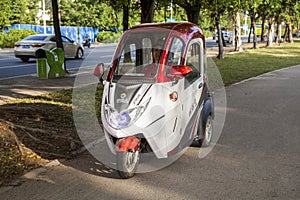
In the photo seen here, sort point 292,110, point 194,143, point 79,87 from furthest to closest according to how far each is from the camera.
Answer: point 79,87 → point 292,110 → point 194,143

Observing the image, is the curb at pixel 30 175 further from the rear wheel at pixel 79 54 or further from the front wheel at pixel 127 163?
the rear wheel at pixel 79 54

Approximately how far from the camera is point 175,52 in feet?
19.1

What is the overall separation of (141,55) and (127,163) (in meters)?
1.55

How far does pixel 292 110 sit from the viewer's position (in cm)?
1008

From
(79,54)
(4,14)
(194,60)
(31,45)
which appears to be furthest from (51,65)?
(4,14)

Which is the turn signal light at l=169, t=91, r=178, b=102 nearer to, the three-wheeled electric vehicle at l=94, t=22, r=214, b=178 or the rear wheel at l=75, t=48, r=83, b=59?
the three-wheeled electric vehicle at l=94, t=22, r=214, b=178

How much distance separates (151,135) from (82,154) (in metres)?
1.69

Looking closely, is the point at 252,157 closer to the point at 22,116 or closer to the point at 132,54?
the point at 132,54

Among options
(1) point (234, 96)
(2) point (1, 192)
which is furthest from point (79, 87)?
(2) point (1, 192)

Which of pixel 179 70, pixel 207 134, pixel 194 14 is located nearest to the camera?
pixel 179 70

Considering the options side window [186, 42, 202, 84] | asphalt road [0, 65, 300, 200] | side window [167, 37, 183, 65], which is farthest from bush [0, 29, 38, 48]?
side window [167, 37, 183, 65]

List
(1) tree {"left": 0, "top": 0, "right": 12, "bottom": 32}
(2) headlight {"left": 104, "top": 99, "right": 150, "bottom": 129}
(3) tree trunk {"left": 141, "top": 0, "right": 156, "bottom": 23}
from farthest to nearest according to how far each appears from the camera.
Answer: (1) tree {"left": 0, "top": 0, "right": 12, "bottom": 32} < (3) tree trunk {"left": 141, "top": 0, "right": 156, "bottom": 23} < (2) headlight {"left": 104, "top": 99, "right": 150, "bottom": 129}

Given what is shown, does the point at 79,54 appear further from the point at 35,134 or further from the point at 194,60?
the point at 194,60

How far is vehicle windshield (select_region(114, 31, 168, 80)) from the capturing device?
5621 millimetres
